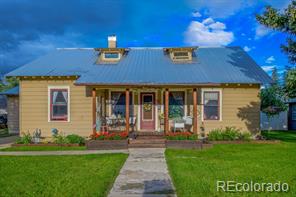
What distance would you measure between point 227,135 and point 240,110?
1.69 metres

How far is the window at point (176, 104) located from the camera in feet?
51.6

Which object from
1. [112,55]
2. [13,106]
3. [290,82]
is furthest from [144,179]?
[13,106]

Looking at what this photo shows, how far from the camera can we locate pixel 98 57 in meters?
17.3

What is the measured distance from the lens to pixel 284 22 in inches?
461

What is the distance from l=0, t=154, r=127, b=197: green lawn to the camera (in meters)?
6.19

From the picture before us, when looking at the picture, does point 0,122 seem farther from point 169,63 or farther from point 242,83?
point 242,83

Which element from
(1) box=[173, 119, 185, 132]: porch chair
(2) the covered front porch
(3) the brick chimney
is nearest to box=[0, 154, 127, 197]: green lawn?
(1) box=[173, 119, 185, 132]: porch chair

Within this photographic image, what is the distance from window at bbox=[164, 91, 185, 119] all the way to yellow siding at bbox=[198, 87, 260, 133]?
5.02ft

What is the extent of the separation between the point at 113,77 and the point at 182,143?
446 cm

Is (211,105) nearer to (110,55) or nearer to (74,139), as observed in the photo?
(110,55)

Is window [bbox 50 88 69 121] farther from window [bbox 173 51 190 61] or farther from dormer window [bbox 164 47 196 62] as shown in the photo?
window [bbox 173 51 190 61]

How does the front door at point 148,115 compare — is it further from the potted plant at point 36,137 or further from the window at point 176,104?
the potted plant at point 36,137

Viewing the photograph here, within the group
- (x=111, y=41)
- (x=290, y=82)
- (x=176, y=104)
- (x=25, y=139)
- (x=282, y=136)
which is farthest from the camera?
(x=282, y=136)

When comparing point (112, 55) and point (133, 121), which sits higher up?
point (112, 55)
